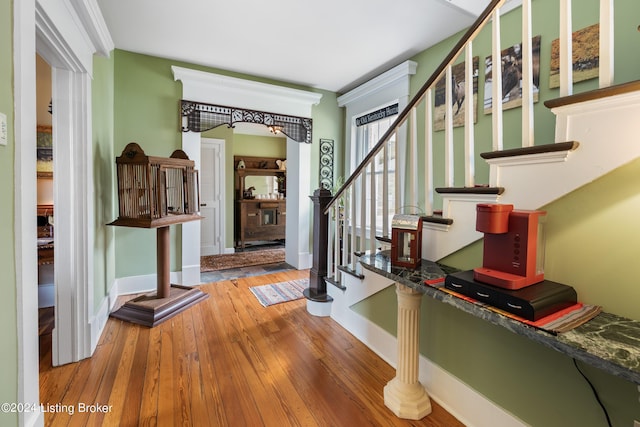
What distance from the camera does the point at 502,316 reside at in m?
0.95

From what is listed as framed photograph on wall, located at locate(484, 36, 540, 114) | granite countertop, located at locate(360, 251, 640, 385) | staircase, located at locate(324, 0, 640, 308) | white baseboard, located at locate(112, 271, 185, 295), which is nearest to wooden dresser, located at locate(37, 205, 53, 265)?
white baseboard, located at locate(112, 271, 185, 295)

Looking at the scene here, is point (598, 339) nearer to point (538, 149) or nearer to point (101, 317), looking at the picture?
point (538, 149)

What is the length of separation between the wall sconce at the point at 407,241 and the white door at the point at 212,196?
4.31 metres

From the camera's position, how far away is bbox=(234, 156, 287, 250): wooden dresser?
5711mm

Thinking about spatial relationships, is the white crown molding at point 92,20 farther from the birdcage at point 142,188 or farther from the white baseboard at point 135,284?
the white baseboard at point 135,284

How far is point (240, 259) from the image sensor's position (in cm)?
490

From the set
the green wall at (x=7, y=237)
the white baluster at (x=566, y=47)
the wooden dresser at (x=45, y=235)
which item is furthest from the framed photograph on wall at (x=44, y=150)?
the white baluster at (x=566, y=47)

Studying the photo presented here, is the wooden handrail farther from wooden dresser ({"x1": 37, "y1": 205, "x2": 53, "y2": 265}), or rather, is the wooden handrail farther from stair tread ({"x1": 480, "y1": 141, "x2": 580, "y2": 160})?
wooden dresser ({"x1": 37, "y1": 205, "x2": 53, "y2": 265})

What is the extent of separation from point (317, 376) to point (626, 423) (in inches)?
55.8

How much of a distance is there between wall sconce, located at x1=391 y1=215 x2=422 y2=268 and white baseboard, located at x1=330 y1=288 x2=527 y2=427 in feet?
2.26

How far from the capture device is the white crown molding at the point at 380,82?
3137 mm

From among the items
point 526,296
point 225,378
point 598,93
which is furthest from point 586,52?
point 225,378

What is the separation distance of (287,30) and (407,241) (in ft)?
7.42

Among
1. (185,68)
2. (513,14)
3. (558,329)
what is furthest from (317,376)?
(185,68)
